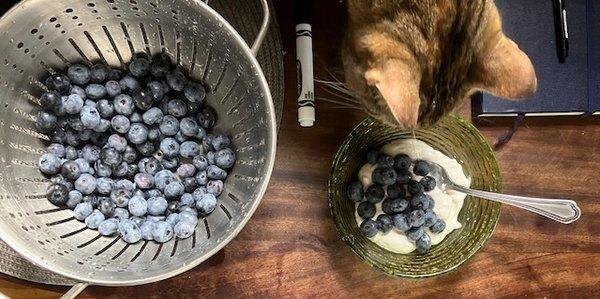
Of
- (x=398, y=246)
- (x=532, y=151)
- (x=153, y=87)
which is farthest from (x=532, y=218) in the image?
(x=153, y=87)

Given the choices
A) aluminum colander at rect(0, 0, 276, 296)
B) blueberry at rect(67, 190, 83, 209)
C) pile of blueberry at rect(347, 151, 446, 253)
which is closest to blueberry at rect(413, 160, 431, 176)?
pile of blueberry at rect(347, 151, 446, 253)

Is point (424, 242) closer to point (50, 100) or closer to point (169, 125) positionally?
point (169, 125)

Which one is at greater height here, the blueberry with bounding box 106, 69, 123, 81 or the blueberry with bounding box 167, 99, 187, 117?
the blueberry with bounding box 106, 69, 123, 81

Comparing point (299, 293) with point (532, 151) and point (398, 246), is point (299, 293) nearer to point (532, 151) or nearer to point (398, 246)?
Result: point (398, 246)

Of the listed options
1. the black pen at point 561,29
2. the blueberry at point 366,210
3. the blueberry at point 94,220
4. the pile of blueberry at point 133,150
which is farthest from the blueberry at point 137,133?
the black pen at point 561,29

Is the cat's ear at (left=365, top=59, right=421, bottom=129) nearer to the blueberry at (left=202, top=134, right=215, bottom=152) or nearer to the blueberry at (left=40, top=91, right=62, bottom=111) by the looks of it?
the blueberry at (left=202, top=134, right=215, bottom=152)

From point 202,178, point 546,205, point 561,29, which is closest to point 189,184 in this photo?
point 202,178
